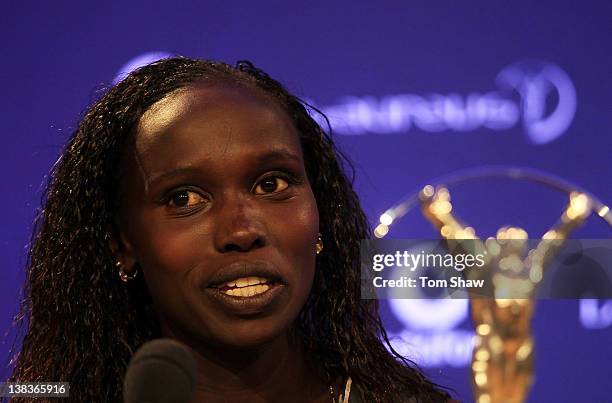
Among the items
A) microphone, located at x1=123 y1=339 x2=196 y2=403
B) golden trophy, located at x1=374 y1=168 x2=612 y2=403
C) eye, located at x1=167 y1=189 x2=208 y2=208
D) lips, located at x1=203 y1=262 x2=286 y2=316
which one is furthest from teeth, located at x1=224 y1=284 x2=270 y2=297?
golden trophy, located at x1=374 y1=168 x2=612 y2=403

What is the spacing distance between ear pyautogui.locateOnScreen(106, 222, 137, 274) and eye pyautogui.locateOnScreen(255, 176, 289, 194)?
0.66 ft

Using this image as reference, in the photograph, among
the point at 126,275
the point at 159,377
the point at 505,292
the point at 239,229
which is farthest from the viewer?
the point at 505,292

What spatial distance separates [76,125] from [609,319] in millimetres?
1157

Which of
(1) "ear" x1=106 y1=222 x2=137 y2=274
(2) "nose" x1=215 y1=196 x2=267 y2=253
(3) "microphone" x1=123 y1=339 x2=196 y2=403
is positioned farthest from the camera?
(1) "ear" x1=106 y1=222 x2=137 y2=274

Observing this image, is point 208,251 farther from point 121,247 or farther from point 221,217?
point 121,247

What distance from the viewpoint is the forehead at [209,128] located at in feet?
3.48

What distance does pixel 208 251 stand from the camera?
103 cm

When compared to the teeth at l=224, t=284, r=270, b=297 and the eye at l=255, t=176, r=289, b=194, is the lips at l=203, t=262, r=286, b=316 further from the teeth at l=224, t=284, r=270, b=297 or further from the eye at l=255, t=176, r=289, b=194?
the eye at l=255, t=176, r=289, b=194

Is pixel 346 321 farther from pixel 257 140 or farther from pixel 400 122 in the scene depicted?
pixel 400 122

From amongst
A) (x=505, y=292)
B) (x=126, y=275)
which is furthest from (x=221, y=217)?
(x=505, y=292)

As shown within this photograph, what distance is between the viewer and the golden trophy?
1656 millimetres

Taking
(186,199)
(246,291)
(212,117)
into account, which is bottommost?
(246,291)

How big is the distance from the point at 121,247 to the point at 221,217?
23 cm

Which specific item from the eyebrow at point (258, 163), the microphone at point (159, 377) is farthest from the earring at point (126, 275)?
the microphone at point (159, 377)
